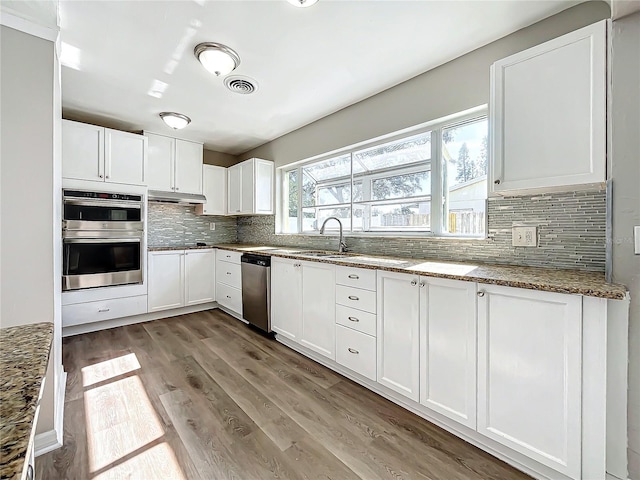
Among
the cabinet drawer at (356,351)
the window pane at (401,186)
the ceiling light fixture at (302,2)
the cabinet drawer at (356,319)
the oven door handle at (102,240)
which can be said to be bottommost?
the cabinet drawer at (356,351)

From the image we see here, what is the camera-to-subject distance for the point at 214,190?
4512mm

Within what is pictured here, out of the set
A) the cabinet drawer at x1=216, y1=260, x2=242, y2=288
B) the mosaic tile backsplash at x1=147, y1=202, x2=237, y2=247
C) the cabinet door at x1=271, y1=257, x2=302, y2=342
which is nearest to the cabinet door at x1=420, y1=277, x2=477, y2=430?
the cabinet door at x1=271, y1=257, x2=302, y2=342

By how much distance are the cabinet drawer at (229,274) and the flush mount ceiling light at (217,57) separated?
2145mm

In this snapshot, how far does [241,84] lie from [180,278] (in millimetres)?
2526

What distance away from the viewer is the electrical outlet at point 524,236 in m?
1.85

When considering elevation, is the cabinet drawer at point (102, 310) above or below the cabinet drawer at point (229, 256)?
below

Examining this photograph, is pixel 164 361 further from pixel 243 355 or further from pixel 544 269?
pixel 544 269

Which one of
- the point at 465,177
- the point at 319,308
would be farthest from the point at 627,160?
the point at 319,308

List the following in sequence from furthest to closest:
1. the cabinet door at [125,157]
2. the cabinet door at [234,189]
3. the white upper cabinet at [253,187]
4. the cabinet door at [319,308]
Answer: the cabinet door at [234,189], the white upper cabinet at [253,187], the cabinet door at [125,157], the cabinet door at [319,308]

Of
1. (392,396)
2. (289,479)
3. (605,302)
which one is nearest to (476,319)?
(605,302)

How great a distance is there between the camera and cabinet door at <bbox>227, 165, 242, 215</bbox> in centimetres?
439

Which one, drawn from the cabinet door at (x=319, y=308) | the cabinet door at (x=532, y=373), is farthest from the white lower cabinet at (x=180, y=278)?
the cabinet door at (x=532, y=373)

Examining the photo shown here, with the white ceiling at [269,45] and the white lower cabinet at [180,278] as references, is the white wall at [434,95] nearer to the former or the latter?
the white ceiling at [269,45]

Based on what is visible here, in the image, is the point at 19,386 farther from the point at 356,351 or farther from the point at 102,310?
the point at 102,310
